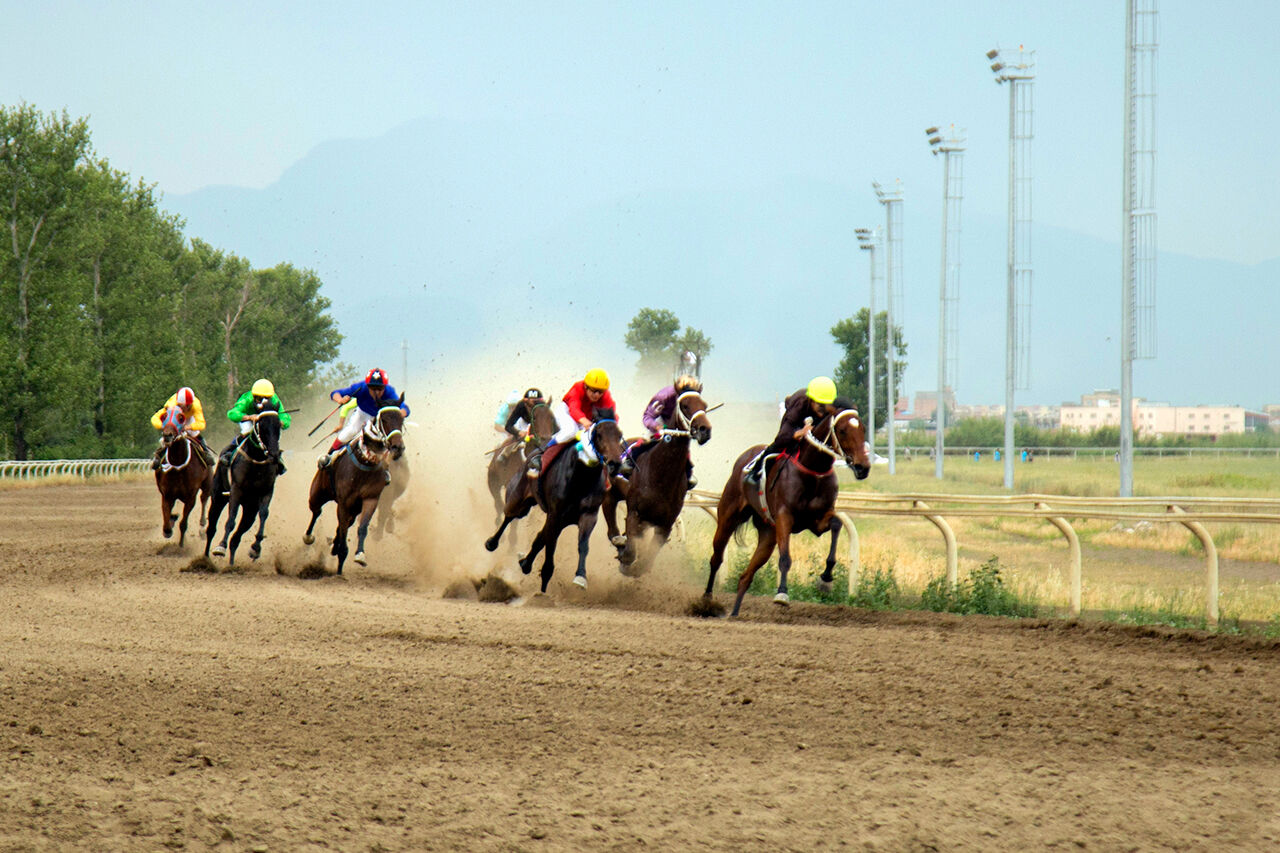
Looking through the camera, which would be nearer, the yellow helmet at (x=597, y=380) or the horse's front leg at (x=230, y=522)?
the yellow helmet at (x=597, y=380)

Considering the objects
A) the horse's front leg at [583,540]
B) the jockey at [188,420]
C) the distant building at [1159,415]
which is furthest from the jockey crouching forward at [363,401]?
the distant building at [1159,415]

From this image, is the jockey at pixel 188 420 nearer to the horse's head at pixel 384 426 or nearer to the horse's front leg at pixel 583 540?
the horse's head at pixel 384 426

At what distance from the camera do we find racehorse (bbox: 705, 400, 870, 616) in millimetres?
10609

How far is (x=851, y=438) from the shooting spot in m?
10.5

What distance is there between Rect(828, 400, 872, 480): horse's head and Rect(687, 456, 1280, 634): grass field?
249 cm

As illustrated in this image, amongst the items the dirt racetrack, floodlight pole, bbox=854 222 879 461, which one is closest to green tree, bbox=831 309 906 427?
floodlight pole, bbox=854 222 879 461

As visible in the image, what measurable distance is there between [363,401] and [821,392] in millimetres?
5924

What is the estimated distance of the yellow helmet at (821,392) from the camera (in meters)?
11.1

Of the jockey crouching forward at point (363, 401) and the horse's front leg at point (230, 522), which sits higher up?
the jockey crouching forward at point (363, 401)

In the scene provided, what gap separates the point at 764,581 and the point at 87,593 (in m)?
6.71

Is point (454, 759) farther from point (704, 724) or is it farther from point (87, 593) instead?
point (87, 593)

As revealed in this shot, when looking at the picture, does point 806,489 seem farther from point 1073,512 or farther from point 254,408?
point 254,408

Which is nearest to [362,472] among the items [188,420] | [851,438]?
[188,420]

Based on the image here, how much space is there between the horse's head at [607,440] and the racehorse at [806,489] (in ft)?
3.84
